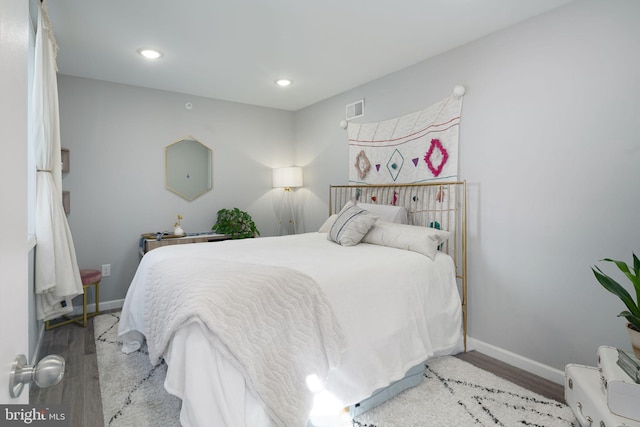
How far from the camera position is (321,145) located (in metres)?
4.50

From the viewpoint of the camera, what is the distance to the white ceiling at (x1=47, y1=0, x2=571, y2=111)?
2281 millimetres

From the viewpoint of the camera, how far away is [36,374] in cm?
56

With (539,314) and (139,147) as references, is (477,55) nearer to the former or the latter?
(539,314)

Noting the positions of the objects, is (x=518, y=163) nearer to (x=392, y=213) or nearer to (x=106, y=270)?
(x=392, y=213)

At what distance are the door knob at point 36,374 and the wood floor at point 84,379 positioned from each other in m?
1.65

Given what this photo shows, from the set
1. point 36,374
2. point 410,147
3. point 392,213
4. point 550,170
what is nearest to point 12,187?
point 36,374

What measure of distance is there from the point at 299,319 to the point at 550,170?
1.96 meters

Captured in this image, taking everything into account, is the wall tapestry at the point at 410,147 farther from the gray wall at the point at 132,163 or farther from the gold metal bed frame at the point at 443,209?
the gray wall at the point at 132,163

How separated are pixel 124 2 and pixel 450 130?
2.58 metres

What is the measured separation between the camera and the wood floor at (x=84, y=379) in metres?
1.97

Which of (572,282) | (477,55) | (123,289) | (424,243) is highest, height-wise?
(477,55)

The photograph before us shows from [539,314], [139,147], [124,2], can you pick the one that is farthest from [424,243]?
[139,147]

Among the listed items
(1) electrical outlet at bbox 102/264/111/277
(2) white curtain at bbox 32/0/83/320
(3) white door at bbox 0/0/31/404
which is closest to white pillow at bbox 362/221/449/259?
(3) white door at bbox 0/0/31/404

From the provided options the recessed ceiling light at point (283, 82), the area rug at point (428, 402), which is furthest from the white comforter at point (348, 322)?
the recessed ceiling light at point (283, 82)
